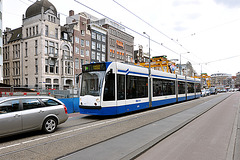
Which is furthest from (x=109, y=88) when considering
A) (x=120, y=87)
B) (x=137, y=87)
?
(x=137, y=87)

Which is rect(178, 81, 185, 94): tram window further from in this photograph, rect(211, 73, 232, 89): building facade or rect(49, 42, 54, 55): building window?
rect(211, 73, 232, 89): building facade

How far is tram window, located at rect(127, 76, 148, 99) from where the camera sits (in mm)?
11320

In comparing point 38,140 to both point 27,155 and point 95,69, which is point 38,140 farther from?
point 95,69

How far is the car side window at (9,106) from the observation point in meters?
5.79

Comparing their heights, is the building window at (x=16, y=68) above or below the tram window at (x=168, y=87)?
above

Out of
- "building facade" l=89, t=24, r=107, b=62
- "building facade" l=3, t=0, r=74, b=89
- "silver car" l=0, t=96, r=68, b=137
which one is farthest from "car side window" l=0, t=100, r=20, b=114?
"building facade" l=89, t=24, r=107, b=62

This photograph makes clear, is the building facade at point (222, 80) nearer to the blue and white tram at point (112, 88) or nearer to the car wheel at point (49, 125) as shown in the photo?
the blue and white tram at point (112, 88)

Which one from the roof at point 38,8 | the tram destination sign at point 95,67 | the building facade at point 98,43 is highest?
the roof at point 38,8

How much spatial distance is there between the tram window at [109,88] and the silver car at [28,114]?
2759 millimetres

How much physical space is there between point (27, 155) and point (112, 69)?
20.4 ft

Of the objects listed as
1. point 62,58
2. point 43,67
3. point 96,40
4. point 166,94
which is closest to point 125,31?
point 96,40

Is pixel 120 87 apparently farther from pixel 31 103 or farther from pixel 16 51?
pixel 16 51

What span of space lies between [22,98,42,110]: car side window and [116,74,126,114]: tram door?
14.9 feet

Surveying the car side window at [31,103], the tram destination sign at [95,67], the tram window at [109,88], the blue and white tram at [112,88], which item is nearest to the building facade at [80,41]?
the blue and white tram at [112,88]
